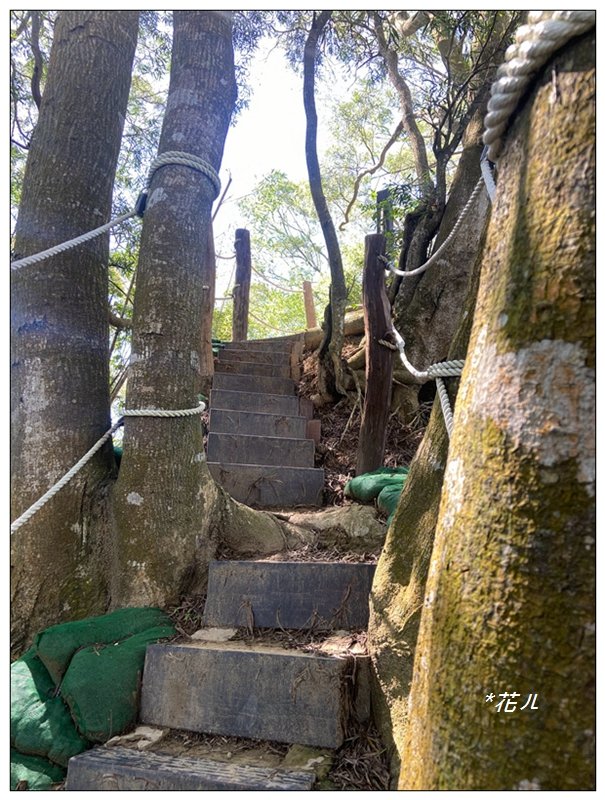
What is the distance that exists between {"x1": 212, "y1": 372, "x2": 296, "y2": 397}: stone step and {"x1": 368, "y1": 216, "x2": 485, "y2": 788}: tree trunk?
10.7 feet

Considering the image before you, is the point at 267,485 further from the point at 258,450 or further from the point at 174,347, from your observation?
the point at 174,347

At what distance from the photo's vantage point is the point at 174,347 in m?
2.23

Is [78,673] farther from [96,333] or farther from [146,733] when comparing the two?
[96,333]

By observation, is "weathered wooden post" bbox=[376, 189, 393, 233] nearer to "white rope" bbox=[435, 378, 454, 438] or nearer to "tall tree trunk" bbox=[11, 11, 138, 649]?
"tall tree trunk" bbox=[11, 11, 138, 649]

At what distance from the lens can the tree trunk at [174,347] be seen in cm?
208

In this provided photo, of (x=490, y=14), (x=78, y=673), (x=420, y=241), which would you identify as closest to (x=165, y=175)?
(x=78, y=673)

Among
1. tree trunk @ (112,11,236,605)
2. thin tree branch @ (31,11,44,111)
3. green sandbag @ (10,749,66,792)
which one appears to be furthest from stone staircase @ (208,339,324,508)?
thin tree branch @ (31,11,44,111)

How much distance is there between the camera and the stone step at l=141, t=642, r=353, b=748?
159 cm

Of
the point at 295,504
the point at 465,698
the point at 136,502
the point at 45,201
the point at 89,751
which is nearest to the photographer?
the point at 465,698

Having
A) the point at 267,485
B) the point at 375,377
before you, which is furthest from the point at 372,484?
the point at 375,377

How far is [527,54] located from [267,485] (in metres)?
2.61

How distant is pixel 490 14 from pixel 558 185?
192 inches

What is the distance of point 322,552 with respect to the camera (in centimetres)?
241

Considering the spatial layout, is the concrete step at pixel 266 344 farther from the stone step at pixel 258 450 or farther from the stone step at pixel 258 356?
the stone step at pixel 258 450
